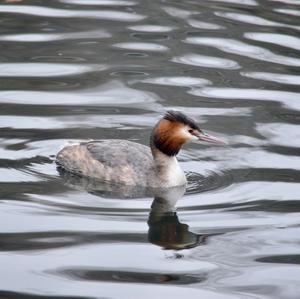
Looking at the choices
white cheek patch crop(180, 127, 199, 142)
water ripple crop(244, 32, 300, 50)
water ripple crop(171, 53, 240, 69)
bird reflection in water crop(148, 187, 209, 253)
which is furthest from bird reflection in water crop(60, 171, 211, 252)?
water ripple crop(244, 32, 300, 50)

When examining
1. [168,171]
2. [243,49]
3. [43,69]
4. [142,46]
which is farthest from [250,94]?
[168,171]

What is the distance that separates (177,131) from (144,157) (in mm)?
414

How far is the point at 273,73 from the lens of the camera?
12.1m

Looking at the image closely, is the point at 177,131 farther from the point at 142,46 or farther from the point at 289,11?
the point at 289,11

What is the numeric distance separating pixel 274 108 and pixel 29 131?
2618 millimetres

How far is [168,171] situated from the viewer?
8.90 metres

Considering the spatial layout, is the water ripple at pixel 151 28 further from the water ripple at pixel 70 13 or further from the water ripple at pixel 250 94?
the water ripple at pixel 250 94

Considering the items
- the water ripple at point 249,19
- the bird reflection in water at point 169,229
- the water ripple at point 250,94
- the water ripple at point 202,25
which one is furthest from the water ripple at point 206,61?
the bird reflection in water at point 169,229

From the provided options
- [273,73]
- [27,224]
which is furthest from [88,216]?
[273,73]

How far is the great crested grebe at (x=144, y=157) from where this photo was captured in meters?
8.91

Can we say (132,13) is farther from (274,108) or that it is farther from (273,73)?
(274,108)

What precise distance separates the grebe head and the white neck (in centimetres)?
14

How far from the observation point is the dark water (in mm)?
6938

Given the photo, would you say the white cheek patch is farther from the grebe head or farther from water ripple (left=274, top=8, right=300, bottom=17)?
water ripple (left=274, top=8, right=300, bottom=17)
